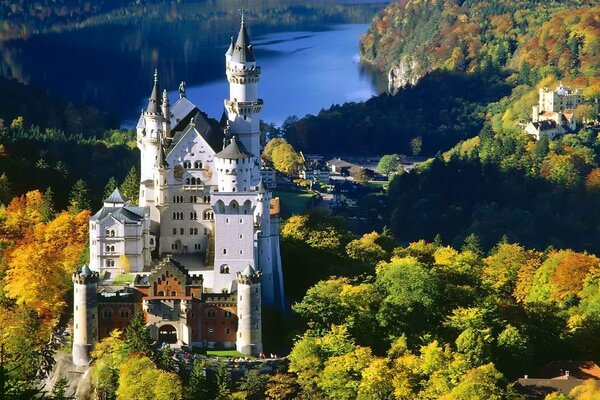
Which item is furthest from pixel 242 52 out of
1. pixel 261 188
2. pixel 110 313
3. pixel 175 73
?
pixel 175 73

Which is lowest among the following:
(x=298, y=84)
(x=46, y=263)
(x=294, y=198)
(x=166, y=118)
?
(x=298, y=84)

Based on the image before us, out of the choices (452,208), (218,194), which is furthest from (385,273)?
(452,208)

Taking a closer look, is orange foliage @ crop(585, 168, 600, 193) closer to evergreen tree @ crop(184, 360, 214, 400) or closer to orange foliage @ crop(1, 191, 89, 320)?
orange foliage @ crop(1, 191, 89, 320)

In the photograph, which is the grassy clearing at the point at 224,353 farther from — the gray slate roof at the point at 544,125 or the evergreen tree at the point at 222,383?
the gray slate roof at the point at 544,125

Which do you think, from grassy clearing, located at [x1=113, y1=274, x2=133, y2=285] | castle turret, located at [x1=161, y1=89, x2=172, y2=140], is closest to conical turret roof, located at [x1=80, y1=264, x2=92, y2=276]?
grassy clearing, located at [x1=113, y1=274, x2=133, y2=285]

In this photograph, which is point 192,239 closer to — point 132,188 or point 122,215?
point 122,215
